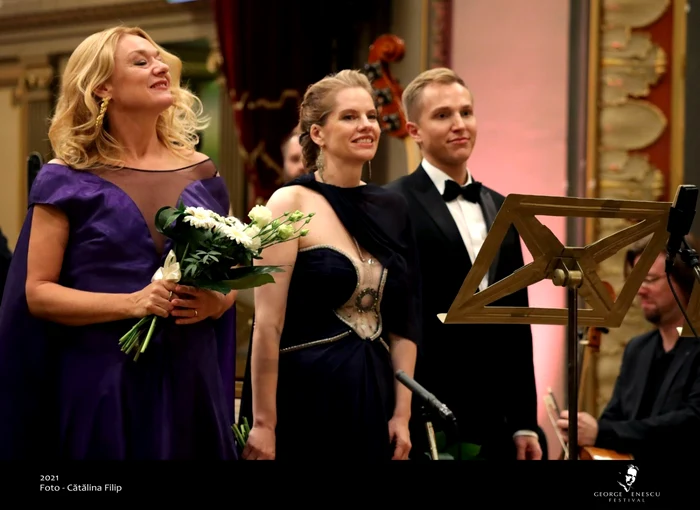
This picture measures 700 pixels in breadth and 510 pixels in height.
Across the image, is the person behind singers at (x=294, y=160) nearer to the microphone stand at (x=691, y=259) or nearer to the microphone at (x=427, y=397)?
the microphone at (x=427, y=397)

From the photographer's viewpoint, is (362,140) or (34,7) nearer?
(362,140)

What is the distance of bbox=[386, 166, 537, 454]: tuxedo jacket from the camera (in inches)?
131

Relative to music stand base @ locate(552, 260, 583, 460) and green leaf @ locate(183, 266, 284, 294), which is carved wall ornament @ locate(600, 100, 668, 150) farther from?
green leaf @ locate(183, 266, 284, 294)

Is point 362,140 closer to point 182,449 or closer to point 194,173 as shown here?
point 194,173

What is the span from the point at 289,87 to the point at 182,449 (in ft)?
15.2

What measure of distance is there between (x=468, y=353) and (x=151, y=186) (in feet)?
3.87

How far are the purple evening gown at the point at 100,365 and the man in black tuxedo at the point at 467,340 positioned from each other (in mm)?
881

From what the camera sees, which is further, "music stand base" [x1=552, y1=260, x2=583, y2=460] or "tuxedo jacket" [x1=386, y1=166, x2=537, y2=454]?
"tuxedo jacket" [x1=386, y1=166, x2=537, y2=454]


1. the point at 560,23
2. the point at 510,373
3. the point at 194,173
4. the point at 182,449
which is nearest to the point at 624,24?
the point at 560,23

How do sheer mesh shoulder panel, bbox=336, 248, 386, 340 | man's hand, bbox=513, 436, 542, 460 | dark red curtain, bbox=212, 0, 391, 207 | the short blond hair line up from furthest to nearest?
dark red curtain, bbox=212, 0, 391, 207 → the short blond hair → man's hand, bbox=513, 436, 542, 460 → sheer mesh shoulder panel, bbox=336, 248, 386, 340

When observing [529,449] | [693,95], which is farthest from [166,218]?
[693,95]

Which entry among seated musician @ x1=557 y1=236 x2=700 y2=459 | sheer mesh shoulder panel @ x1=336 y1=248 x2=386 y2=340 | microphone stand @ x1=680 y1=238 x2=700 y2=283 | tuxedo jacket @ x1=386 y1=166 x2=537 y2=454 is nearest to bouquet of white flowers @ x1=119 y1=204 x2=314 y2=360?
sheer mesh shoulder panel @ x1=336 y1=248 x2=386 y2=340

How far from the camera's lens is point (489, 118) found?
5840mm

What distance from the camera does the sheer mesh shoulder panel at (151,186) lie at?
263cm
